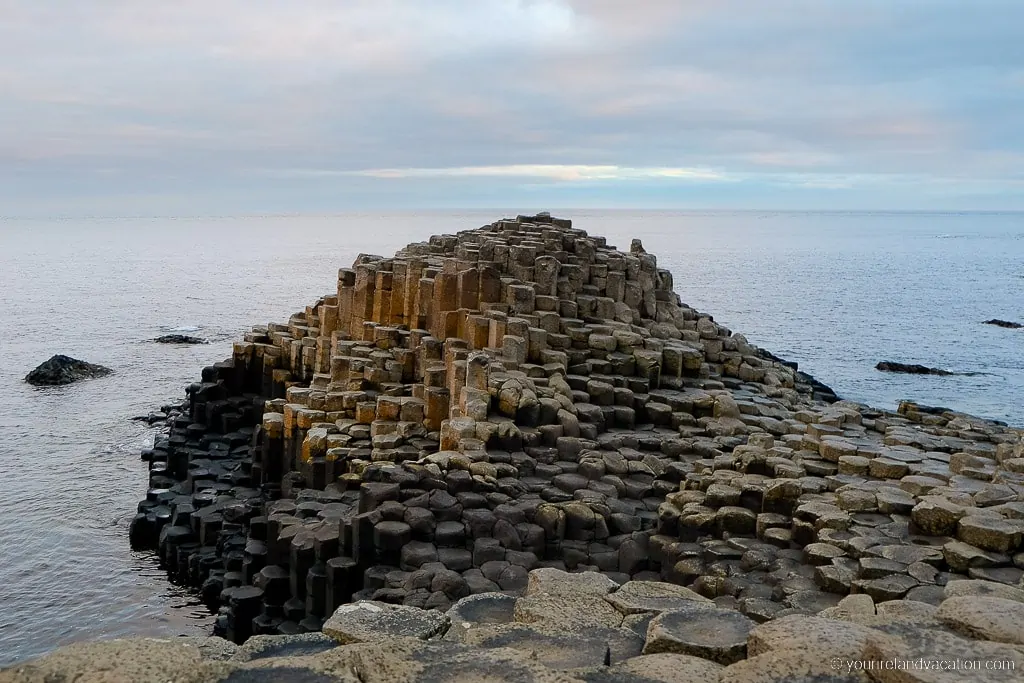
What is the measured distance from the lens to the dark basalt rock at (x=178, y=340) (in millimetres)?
53781

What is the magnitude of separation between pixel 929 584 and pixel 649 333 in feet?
40.4

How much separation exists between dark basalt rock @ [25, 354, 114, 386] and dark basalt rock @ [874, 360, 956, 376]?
3573 centimetres

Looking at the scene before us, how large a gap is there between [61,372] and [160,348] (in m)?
11.8

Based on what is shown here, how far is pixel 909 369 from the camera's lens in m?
43.9

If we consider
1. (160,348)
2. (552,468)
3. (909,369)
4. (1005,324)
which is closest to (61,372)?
(160,348)

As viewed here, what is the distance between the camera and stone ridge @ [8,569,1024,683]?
18.9ft

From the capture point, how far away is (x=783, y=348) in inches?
2037

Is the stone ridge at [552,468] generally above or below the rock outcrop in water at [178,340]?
above

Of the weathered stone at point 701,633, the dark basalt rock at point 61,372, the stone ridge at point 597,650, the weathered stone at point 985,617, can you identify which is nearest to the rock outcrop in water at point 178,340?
the dark basalt rock at point 61,372

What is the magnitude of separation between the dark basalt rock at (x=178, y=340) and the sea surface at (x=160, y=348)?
1185 millimetres

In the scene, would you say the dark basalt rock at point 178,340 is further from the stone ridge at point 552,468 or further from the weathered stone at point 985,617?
the weathered stone at point 985,617

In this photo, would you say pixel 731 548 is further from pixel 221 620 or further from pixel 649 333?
pixel 649 333

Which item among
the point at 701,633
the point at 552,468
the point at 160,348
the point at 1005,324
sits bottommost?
the point at 160,348

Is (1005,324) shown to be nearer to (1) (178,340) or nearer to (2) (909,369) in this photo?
(2) (909,369)
